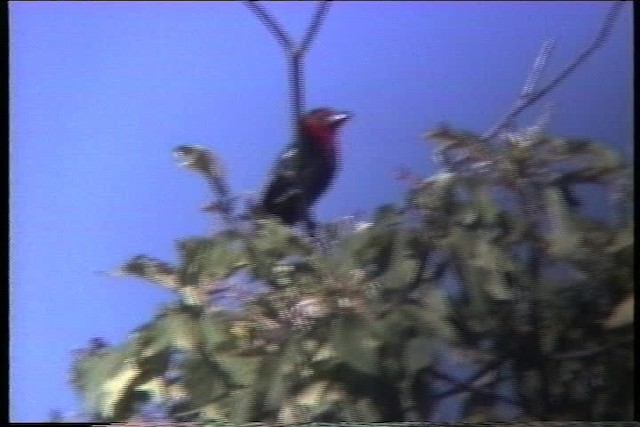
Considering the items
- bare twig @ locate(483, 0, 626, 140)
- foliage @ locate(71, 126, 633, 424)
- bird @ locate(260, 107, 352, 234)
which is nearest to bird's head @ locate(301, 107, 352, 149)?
bird @ locate(260, 107, 352, 234)

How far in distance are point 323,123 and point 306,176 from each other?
11 cm

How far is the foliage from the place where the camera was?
47.7 inches

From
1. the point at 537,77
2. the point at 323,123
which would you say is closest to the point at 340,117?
the point at 323,123

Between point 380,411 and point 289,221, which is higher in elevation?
point 289,221

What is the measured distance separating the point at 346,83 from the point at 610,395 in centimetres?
81

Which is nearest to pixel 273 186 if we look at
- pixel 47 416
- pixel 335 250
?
pixel 335 250

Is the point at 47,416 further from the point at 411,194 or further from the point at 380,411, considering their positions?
the point at 411,194

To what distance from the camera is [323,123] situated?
1.24m

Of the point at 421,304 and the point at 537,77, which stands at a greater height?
the point at 537,77

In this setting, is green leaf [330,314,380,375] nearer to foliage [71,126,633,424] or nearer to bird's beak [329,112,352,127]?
foliage [71,126,633,424]

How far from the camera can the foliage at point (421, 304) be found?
121 cm

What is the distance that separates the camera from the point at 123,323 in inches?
48.1

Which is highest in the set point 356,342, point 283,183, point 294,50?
point 294,50

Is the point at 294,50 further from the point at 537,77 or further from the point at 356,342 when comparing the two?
the point at 356,342
